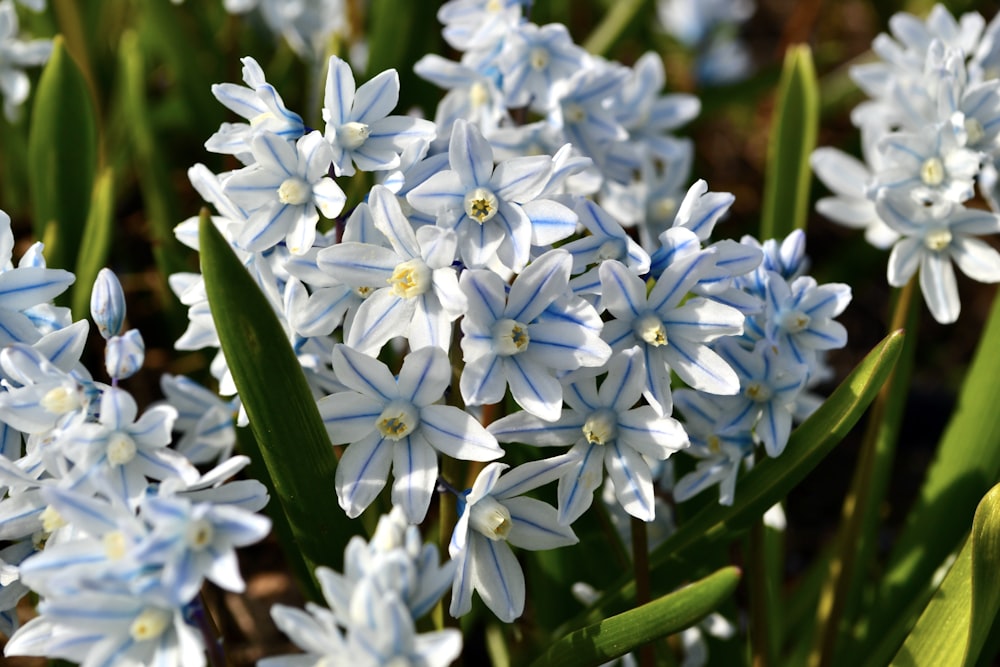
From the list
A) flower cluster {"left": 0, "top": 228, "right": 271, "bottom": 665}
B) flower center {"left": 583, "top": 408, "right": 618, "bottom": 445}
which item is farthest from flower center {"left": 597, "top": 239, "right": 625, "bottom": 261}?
flower cluster {"left": 0, "top": 228, "right": 271, "bottom": 665}

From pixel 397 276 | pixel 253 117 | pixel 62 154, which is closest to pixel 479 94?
pixel 253 117

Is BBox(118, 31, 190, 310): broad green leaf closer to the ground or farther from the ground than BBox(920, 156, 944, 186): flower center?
closer to the ground

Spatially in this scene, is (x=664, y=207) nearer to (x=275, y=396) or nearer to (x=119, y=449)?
(x=275, y=396)

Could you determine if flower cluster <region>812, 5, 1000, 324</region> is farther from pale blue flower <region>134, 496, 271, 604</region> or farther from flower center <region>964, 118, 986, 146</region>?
pale blue flower <region>134, 496, 271, 604</region>

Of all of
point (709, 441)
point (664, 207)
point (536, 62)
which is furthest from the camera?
point (664, 207)

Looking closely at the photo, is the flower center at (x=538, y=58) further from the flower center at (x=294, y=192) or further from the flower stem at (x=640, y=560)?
the flower stem at (x=640, y=560)

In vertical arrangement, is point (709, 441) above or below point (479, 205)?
below

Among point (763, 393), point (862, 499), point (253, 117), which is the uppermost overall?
point (253, 117)
